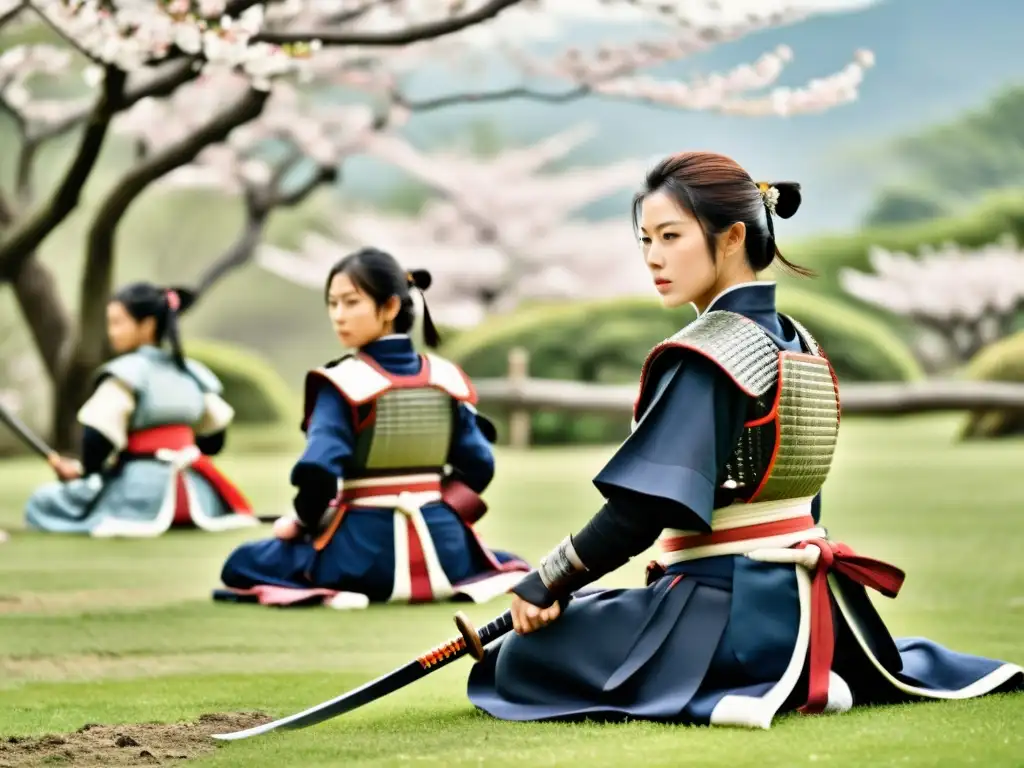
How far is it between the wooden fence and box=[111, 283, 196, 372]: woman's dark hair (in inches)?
253

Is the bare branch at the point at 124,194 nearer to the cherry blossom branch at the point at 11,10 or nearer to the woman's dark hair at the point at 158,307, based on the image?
the cherry blossom branch at the point at 11,10

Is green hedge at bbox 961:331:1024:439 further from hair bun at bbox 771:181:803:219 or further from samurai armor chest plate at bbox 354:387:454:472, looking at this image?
hair bun at bbox 771:181:803:219

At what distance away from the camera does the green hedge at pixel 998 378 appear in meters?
13.4

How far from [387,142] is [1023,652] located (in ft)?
52.5

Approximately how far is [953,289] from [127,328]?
15.2 meters

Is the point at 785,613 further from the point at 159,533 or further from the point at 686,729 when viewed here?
the point at 159,533

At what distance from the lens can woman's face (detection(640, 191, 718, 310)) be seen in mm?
2848

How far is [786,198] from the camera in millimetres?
2959

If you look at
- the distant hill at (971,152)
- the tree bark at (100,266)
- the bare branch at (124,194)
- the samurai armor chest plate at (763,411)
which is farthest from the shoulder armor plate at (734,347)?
the distant hill at (971,152)

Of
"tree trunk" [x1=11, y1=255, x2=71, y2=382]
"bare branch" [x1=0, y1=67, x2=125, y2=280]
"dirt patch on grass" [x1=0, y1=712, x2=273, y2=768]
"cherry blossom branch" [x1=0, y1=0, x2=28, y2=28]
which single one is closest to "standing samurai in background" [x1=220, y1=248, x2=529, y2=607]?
"dirt patch on grass" [x1=0, y1=712, x2=273, y2=768]

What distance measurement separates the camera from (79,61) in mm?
16844

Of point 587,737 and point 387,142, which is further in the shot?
point 387,142

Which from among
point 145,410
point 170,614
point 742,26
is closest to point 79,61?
point 742,26

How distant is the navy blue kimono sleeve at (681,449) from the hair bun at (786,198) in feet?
1.33
